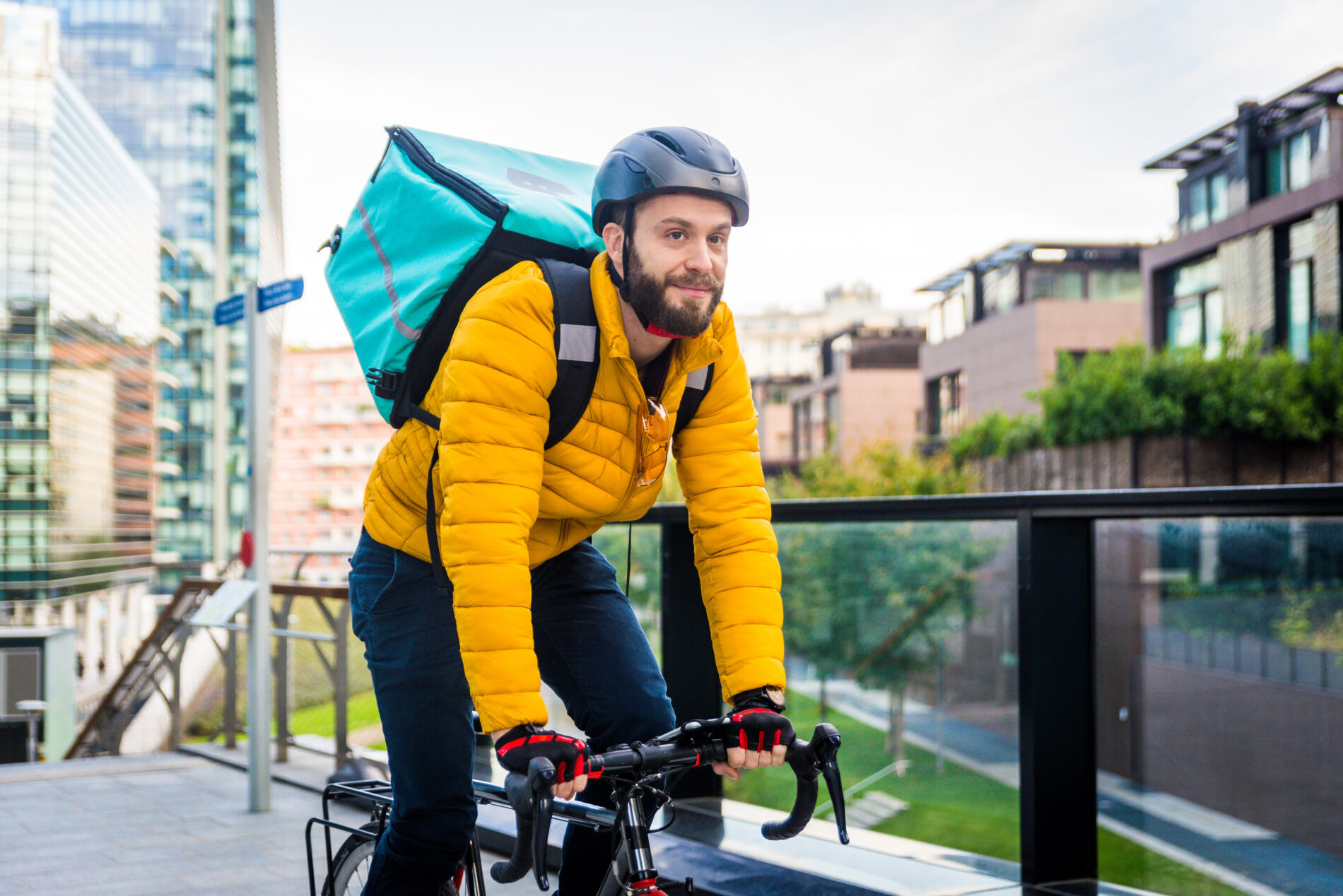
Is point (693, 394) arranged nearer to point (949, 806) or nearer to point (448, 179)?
point (448, 179)

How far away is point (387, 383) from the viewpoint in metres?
2.27

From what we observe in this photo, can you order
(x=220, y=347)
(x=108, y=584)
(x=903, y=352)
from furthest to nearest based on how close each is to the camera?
(x=903, y=352) → (x=108, y=584) → (x=220, y=347)

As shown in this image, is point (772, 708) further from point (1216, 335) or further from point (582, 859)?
point (1216, 335)

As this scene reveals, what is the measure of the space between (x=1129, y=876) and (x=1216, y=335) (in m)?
39.5

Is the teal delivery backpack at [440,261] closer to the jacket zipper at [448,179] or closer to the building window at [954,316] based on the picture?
the jacket zipper at [448,179]

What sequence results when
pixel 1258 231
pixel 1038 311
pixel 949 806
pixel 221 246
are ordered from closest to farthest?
pixel 949 806
pixel 1258 231
pixel 1038 311
pixel 221 246

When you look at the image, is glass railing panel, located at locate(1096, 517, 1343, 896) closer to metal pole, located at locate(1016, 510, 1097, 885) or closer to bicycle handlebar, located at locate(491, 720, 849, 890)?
metal pole, located at locate(1016, 510, 1097, 885)

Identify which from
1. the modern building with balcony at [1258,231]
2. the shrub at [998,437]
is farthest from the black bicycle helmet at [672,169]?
the shrub at [998,437]

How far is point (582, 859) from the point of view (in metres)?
2.27

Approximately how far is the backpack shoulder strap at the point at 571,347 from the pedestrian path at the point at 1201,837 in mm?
2389

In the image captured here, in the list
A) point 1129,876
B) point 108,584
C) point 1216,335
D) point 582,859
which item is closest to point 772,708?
point 582,859

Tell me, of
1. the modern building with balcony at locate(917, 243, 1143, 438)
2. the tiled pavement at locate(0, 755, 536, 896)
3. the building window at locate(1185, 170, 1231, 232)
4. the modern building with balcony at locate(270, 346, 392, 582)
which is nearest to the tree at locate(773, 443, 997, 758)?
the tiled pavement at locate(0, 755, 536, 896)

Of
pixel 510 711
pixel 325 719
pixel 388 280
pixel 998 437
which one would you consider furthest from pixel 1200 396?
pixel 510 711

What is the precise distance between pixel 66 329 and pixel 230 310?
1992 inches
